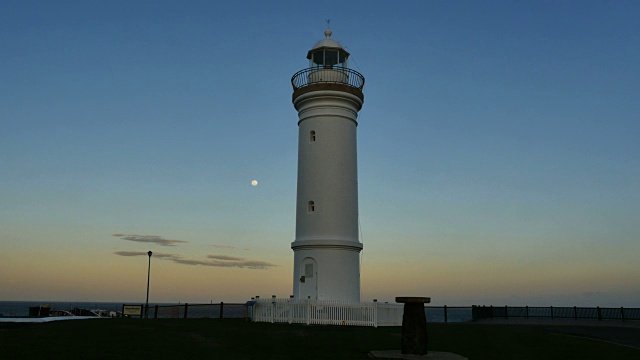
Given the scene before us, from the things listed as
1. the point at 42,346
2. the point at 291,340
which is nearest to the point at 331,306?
the point at 291,340

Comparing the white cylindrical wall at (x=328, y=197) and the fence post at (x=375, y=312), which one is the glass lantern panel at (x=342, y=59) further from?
the fence post at (x=375, y=312)

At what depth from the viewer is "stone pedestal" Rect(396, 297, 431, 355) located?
48.1 ft

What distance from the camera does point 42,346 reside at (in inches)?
626

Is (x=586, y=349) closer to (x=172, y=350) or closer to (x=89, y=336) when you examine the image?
(x=172, y=350)

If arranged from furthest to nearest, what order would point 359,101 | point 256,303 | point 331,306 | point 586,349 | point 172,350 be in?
point 359,101 < point 256,303 < point 331,306 < point 586,349 < point 172,350

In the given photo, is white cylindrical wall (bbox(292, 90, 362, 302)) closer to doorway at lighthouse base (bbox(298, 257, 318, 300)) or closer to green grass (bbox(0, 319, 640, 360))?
doorway at lighthouse base (bbox(298, 257, 318, 300))

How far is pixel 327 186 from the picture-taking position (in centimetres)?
2866

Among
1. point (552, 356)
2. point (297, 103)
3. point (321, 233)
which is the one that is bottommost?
point (552, 356)

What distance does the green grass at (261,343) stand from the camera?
48.8 ft

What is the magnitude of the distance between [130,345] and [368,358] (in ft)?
23.9

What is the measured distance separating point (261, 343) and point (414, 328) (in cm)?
547

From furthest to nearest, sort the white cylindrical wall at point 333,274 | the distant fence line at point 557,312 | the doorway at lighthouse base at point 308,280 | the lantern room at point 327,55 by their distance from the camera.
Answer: the distant fence line at point 557,312
the lantern room at point 327,55
the doorway at lighthouse base at point 308,280
the white cylindrical wall at point 333,274

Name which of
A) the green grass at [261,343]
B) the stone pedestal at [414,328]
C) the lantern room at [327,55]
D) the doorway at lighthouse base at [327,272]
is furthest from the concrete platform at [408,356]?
the lantern room at [327,55]

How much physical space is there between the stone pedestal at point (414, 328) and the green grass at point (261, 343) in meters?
1.34
